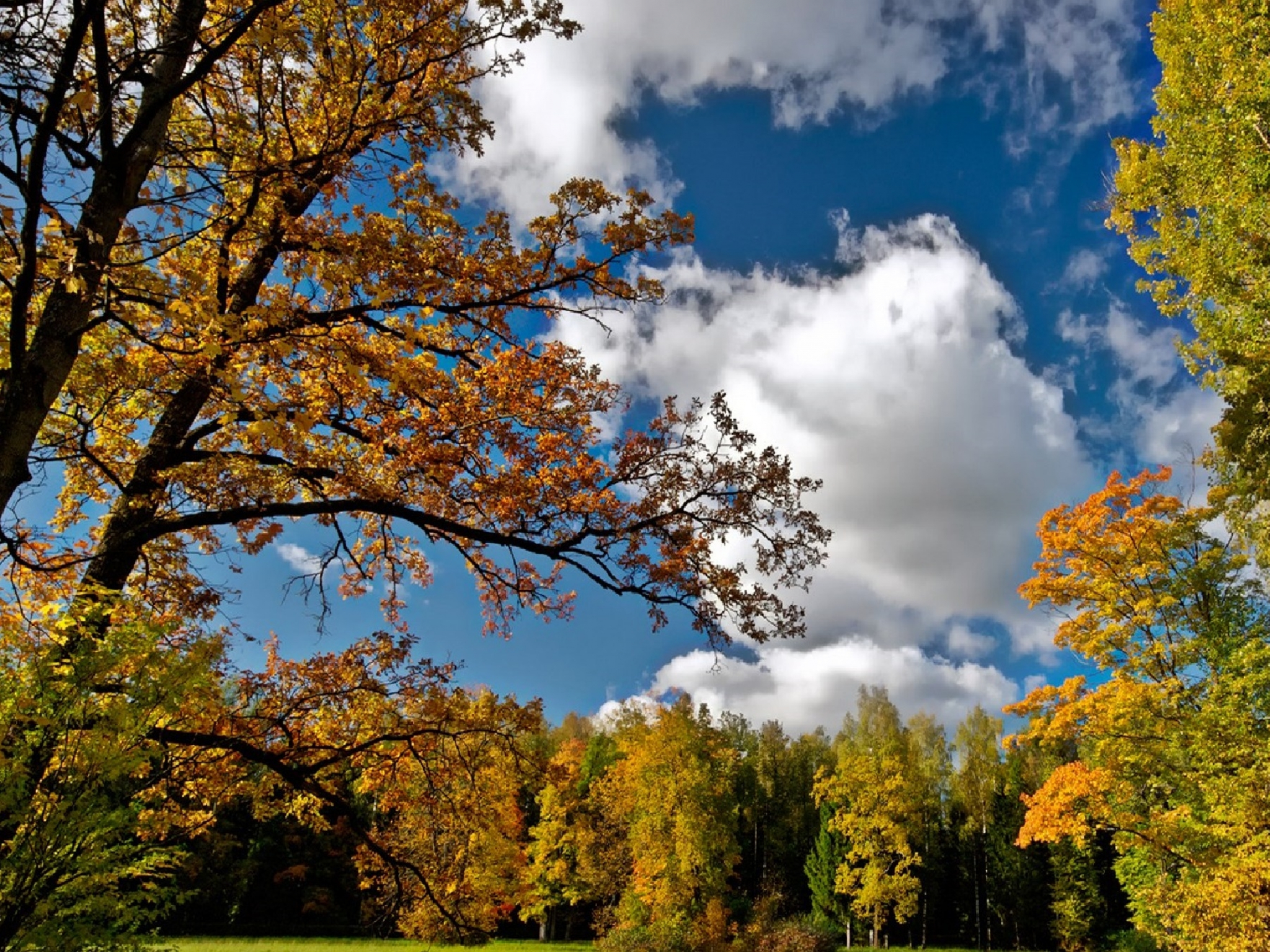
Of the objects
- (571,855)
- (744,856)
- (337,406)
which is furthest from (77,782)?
(744,856)

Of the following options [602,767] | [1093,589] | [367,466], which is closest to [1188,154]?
[1093,589]

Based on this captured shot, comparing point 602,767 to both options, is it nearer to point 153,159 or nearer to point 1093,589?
point 1093,589

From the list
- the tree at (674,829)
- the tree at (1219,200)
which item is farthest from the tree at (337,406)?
the tree at (674,829)

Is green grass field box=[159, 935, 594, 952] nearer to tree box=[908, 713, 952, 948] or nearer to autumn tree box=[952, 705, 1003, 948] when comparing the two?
tree box=[908, 713, 952, 948]

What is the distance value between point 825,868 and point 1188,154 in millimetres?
37832

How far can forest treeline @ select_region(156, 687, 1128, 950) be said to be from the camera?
86.8ft

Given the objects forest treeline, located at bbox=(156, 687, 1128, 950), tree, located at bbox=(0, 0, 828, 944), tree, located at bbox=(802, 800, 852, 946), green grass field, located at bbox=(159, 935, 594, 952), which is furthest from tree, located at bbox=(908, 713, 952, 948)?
tree, located at bbox=(0, 0, 828, 944)

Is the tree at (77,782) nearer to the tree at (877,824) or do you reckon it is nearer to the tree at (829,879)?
the tree at (877,824)

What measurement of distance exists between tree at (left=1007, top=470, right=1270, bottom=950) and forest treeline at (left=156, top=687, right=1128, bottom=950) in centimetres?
763

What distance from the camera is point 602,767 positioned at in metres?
44.2

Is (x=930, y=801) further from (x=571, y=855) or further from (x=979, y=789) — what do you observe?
(x=571, y=855)

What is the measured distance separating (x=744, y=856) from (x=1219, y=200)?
151 feet

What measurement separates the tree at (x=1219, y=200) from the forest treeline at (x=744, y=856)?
14083mm

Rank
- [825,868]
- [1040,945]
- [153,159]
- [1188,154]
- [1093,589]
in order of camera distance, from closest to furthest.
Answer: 1. [153,159]
2. [1188,154]
3. [1093,589]
4. [825,868]
5. [1040,945]
